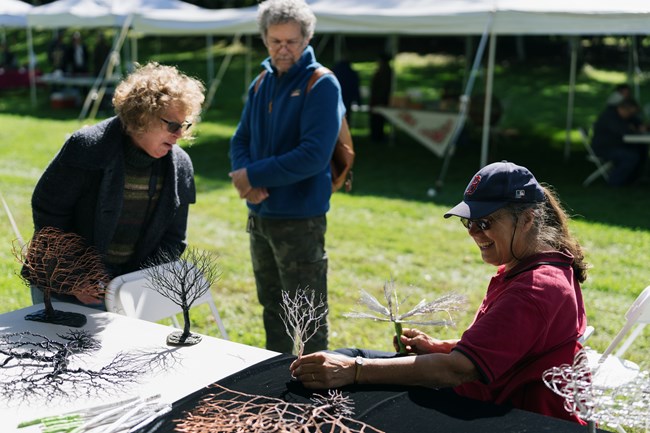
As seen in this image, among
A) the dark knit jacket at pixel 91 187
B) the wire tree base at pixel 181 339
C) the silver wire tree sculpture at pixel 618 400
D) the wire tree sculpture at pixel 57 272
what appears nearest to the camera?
the silver wire tree sculpture at pixel 618 400

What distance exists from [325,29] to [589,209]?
3.92 meters

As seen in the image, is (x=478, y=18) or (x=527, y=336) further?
(x=478, y=18)

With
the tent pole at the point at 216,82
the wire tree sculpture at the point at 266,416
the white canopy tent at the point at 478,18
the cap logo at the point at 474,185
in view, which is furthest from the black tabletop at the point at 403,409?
the tent pole at the point at 216,82

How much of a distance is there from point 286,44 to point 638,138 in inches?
258

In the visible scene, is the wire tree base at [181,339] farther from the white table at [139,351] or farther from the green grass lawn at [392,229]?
the green grass lawn at [392,229]

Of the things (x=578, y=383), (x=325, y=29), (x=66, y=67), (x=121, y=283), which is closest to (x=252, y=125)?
(x=121, y=283)

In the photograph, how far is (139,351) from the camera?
85.6 inches

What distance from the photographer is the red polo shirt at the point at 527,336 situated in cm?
192

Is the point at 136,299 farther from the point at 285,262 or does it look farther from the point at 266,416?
the point at 266,416

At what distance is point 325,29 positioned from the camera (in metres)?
9.41

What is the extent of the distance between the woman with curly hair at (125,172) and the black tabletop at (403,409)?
0.85 metres

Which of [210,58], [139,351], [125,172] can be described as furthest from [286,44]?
[210,58]

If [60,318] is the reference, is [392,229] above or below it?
below

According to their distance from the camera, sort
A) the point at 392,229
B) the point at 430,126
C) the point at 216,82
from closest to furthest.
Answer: the point at 392,229 → the point at 430,126 → the point at 216,82
